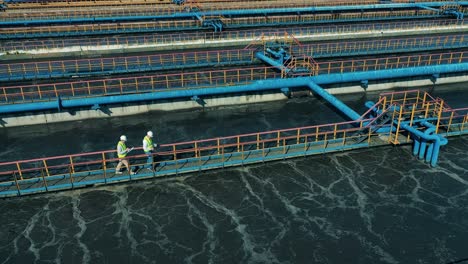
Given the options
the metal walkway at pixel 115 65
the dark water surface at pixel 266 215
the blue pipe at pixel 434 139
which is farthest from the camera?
the metal walkway at pixel 115 65

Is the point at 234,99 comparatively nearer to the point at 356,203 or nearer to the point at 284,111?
the point at 284,111

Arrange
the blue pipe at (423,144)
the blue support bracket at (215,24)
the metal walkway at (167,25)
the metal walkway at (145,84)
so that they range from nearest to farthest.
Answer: the blue pipe at (423,144)
the metal walkway at (145,84)
the metal walkway at (167,25)
the blue support bracket at (215,24)

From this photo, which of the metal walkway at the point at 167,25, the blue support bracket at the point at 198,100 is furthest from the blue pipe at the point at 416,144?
the metal walkway at the point at 167,25

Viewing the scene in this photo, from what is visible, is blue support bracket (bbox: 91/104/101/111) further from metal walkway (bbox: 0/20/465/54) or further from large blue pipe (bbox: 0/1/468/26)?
large blue pipe (bbox: 0/1/468/26)

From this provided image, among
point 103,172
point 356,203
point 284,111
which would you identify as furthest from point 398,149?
point 103,172

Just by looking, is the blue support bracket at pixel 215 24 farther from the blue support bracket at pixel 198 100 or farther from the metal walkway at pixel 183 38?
the blue support bracket at pixel 198 100

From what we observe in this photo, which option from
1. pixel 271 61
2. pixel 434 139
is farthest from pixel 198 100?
pixel 434 139

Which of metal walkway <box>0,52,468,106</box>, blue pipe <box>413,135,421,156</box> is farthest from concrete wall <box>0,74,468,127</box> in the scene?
blue pipe <box>413,135,421,156</box>
